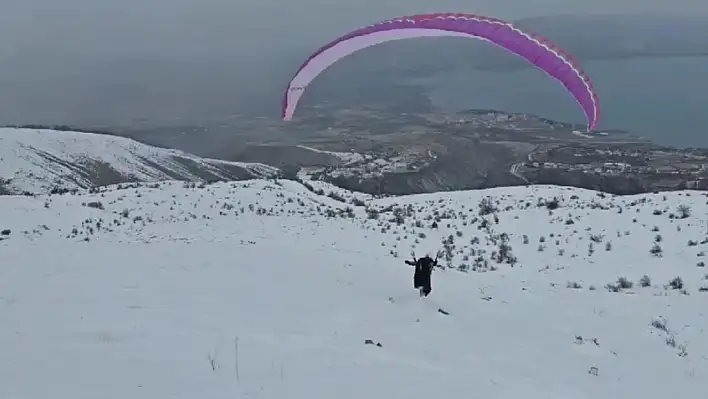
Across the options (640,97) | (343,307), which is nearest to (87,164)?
(640,97)

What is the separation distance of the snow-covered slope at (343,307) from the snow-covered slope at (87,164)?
2287 inches

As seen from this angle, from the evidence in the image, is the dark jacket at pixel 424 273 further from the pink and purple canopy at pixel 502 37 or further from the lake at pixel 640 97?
the lake at pixel 640 97

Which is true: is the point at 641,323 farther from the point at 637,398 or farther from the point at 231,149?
the point at 231,149

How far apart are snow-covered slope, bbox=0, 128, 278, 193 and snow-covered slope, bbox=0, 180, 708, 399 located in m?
58.1

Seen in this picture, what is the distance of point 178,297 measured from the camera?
31.3 ft

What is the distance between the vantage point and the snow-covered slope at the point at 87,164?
239 ft

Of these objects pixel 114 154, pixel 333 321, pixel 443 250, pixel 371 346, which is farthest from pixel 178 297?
pixel 114 154

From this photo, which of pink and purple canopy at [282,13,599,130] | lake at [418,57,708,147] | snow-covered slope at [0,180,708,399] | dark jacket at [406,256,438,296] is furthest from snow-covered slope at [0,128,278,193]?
dark jacket at [406,256,438,296]

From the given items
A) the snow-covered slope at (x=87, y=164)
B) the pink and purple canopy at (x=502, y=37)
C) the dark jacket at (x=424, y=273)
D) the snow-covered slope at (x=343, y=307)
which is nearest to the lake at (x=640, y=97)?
the snow-covered slope at (x=343, y=307)

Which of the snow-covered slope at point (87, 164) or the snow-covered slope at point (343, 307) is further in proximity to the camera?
the snow-covered slope at point (87, 164)

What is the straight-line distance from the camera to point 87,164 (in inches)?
3300

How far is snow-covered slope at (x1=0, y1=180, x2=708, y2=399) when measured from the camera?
6.23 metres

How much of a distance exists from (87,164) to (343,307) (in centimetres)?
8224

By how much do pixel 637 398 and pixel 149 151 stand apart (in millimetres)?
99328
